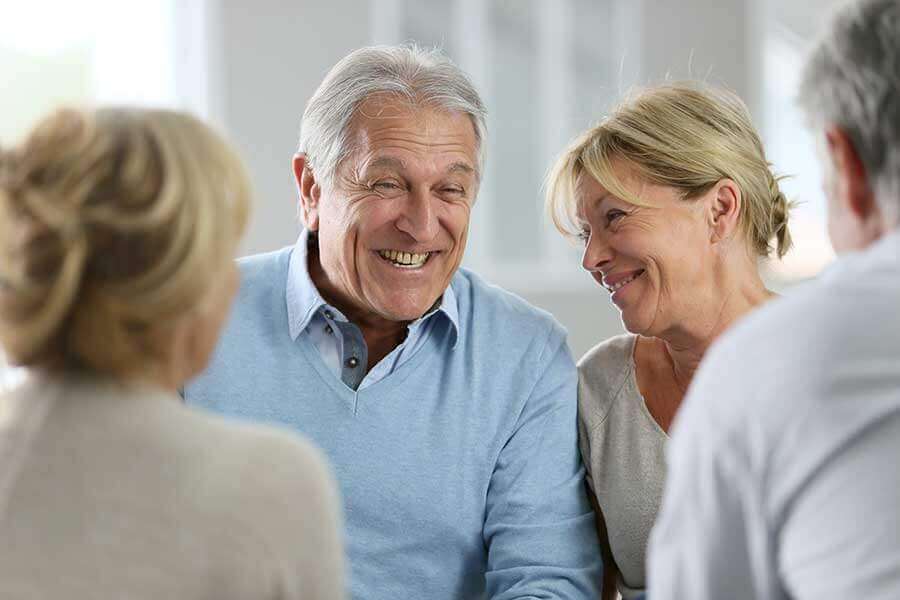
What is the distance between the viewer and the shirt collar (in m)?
2.17

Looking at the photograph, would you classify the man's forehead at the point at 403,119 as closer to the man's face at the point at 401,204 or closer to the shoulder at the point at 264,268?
the man's face at the point at 401,204

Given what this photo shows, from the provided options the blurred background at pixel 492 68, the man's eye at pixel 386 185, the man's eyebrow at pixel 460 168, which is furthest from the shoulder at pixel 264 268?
the blurred background at pixel 492 68

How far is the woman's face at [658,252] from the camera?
2.14 meters

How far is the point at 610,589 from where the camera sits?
2236mm

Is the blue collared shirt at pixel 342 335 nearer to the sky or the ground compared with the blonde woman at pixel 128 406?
nearer to the ground

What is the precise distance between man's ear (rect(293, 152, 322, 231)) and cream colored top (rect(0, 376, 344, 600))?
122 cm

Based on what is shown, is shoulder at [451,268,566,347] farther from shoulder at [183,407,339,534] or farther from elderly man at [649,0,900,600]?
shoulder at [183,407,339,534]

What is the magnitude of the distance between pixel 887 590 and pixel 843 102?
1.53 ft

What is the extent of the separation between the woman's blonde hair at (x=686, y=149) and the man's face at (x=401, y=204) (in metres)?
0.23

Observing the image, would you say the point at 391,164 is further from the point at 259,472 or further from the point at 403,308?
the point at 259,472

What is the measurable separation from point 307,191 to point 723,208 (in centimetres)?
78

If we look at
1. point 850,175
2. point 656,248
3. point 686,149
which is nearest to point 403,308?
point 656,248

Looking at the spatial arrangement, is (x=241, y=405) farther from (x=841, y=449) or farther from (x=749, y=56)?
(x=749, y=56)

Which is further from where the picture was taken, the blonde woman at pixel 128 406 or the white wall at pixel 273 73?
the white wall at pixel 273 73
